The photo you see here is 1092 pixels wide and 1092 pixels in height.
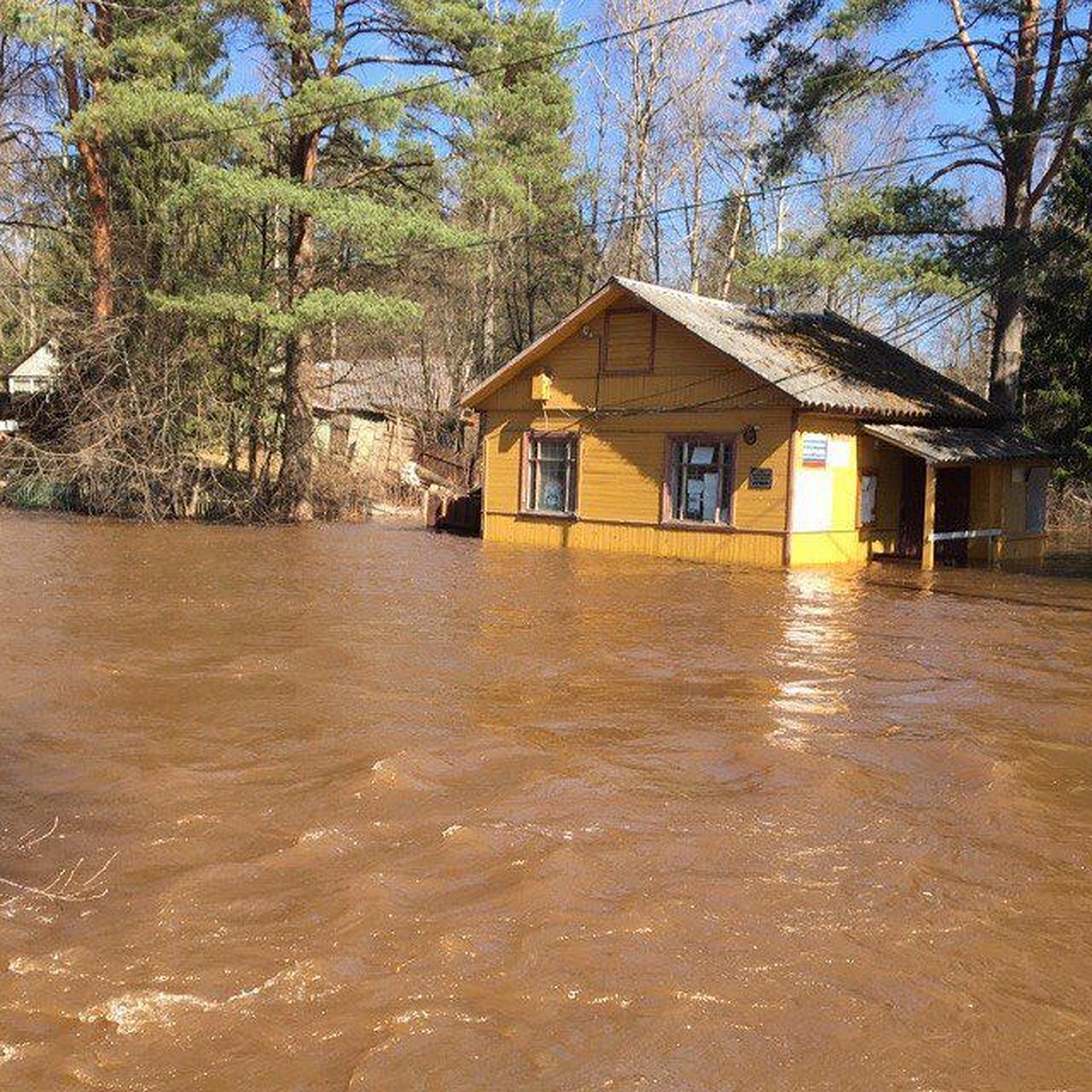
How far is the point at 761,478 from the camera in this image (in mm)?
19578

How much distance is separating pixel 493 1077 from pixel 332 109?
22.6m

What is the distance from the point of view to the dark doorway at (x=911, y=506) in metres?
22.5

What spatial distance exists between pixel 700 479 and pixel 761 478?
1405mm

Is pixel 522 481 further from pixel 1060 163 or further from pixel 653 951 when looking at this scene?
pixel 653 951

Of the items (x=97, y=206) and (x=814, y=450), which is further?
(x=97, y=206)

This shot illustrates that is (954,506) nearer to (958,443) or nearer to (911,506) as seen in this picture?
(911,506)

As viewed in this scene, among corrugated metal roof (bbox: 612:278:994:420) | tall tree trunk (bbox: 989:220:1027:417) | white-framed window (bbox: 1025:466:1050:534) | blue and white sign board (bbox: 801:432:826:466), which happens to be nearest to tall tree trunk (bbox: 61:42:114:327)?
corrugated metal roof (bbox: 612:278:994:420)

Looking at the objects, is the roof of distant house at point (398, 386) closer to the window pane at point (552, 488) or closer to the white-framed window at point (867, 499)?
the window pane at point (552, 488)

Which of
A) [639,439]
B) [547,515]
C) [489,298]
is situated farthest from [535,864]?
[489,298]

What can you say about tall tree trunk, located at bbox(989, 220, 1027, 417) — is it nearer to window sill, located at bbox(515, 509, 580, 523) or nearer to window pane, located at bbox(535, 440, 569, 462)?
window pane, located at bbox(535, 440, 569, 462)

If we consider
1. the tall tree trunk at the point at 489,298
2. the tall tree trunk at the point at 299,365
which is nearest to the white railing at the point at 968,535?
the tall tree trunk at the point at 299,365

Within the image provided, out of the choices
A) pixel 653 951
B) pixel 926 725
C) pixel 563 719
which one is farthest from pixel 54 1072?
Result: pixel 926 725

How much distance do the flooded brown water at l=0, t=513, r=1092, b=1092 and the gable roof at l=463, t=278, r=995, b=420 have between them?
8.88 m

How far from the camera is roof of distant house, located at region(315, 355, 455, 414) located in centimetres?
3841
